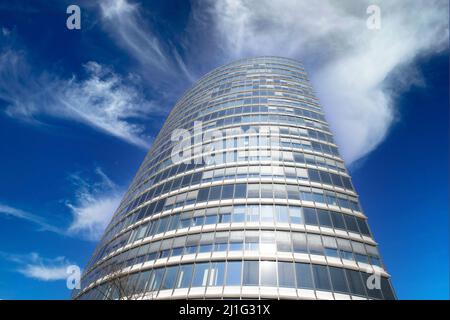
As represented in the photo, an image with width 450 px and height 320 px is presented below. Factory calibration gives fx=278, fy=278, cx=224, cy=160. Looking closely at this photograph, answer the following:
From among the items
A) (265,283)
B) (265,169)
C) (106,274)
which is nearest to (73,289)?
(106,274)

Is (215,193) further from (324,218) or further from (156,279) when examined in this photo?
(324,218)

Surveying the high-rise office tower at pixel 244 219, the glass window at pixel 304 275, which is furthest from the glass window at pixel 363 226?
the glass window at pixel 304 275

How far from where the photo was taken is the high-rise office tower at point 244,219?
21656mm

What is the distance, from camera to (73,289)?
31094 mm

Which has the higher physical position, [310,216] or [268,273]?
[310,216]

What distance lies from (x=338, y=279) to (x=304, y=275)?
8.58 ft

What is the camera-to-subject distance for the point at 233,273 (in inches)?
862

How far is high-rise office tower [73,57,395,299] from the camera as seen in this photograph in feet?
71.1

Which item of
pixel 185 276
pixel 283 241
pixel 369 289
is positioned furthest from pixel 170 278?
pixel 369 289

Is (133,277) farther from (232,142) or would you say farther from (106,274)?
(232,142)

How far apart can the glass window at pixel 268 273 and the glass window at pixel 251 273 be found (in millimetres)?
398

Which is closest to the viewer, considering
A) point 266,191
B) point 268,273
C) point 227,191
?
point 268,273
